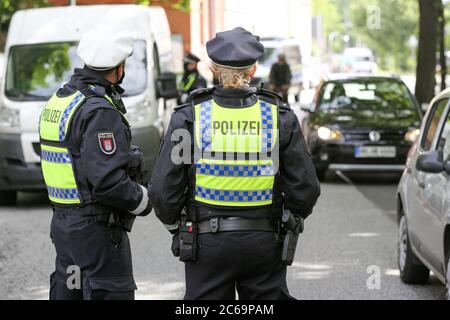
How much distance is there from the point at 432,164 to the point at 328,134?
8744 mm

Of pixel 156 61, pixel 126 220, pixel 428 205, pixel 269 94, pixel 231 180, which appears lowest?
pixel 156 61

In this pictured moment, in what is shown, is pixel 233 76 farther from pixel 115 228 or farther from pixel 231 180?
pixel 115 228

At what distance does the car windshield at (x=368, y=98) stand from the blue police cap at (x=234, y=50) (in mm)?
11623

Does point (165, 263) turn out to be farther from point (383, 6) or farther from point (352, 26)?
point (352, 26)

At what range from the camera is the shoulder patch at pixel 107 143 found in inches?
199

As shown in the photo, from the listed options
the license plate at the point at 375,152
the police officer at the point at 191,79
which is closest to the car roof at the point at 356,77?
the license plate at the point at 375,152

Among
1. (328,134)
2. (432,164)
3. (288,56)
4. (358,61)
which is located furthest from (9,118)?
(358,61)

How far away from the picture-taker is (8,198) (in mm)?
13953

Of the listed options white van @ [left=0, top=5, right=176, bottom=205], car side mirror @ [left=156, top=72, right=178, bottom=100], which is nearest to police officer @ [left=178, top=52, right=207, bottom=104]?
white van @ [left=0, top=5, right=176, bottom=205]

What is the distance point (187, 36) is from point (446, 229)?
35860 mm

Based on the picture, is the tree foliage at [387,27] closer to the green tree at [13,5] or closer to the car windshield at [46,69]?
the green tree at [13,5]

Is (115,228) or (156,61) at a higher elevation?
(115,228)

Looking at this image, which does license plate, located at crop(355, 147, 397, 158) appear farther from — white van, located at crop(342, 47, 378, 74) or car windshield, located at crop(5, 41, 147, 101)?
white van, located at crop(342, 47, 378, 74)
